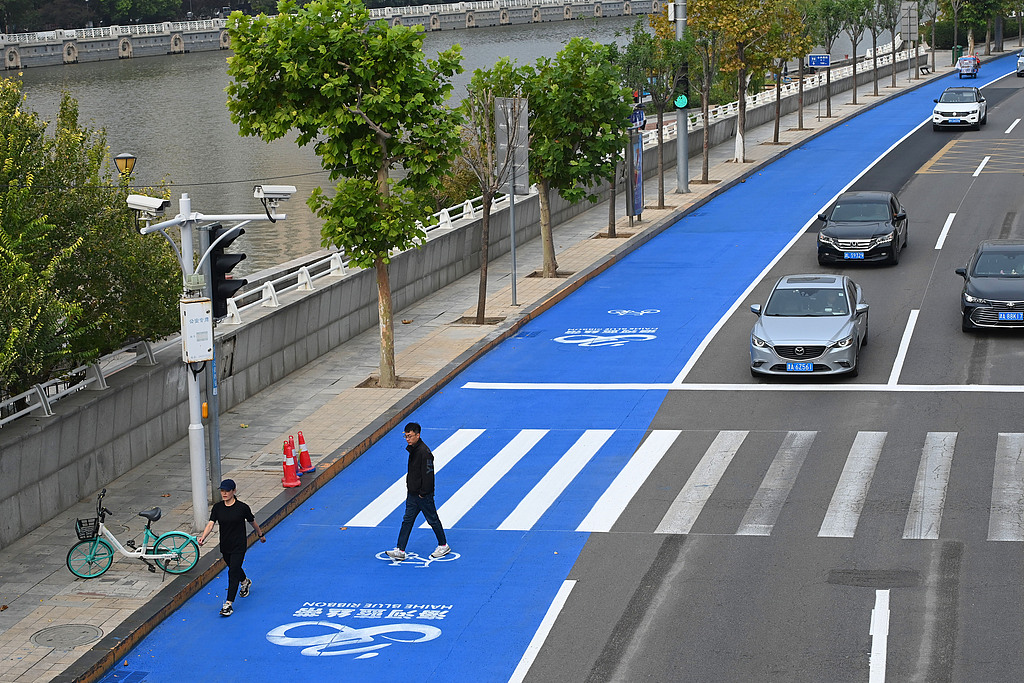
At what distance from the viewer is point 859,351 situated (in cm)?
2236

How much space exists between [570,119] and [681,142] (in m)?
11.9

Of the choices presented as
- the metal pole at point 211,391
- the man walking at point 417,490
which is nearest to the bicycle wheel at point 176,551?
the metal pole at point 211,391

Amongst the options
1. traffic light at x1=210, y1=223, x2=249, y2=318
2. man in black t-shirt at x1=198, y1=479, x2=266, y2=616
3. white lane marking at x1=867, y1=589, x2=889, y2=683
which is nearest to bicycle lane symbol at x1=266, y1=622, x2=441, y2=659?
man in black t-shirt at x1=198, y1=479, x2=266, y2=616

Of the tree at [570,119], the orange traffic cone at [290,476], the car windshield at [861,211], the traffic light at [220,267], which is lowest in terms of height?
the orange traffic cone at [290,476]

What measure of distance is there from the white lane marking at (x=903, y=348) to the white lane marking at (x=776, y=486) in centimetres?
352

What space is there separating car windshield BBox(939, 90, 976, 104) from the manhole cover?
4834cm

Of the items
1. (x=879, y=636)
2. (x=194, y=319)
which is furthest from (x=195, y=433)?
(x=879, y=636)

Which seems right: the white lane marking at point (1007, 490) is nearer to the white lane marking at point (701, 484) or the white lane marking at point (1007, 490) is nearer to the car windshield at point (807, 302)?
the white lane marking at point (701, 484)

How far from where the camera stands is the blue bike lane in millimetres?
12734

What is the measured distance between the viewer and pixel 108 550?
→ 14641 mm

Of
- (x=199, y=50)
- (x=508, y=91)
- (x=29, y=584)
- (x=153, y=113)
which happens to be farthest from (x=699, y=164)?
(x=199, y=50)

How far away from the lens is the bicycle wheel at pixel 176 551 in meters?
14.6

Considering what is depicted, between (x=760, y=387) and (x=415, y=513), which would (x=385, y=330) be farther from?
(x=415, y=513)

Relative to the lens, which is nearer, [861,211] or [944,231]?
[861,211]
